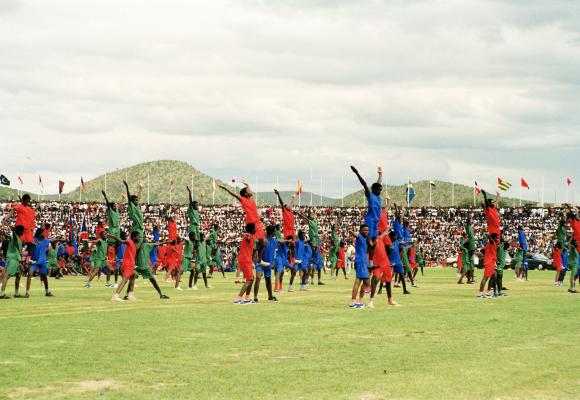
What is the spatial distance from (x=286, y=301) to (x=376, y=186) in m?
4.70

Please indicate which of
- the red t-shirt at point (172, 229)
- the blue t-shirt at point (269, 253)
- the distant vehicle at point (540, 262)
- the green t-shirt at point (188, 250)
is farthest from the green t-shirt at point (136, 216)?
the distant vehicle at point (540, 262)

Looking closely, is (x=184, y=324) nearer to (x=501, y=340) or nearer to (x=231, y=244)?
(x=501, y=340)

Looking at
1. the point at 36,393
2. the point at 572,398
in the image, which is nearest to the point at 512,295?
the point at 572,398

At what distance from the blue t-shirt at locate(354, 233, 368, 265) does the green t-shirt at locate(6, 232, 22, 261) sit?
9475mm

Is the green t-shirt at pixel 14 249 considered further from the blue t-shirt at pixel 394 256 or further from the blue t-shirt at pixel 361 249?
the blue t-shirt at pixel 394 256

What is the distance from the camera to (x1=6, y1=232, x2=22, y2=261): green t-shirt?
24406 millimetres

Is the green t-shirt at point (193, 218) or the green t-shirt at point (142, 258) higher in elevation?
the green t-shirt at point (193, 218)

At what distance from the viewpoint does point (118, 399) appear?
9211 mm

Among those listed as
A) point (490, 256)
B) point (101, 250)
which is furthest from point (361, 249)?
point (101, 250)

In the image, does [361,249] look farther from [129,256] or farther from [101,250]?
[101,250]

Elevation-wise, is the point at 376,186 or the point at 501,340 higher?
the point at 376,186

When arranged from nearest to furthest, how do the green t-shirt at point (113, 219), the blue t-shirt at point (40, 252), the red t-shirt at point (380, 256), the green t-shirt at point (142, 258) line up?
the red t-shirt at point (380, 256), the green t-shirt at point (142, 258), the blue t-shirt at point (40, 252), the green t-shirt at point (113, 219)

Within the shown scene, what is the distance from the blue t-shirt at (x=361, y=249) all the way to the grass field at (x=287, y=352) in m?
1.22

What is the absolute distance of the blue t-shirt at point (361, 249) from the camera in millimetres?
21688
